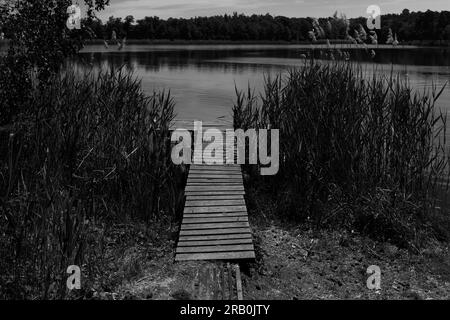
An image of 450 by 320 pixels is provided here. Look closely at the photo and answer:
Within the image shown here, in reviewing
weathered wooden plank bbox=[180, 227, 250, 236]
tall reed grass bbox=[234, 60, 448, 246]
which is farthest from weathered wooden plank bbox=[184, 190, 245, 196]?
weathered wooden plank bbox=[180, 227, 250, 236]

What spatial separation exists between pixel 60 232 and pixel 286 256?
9.08 feet

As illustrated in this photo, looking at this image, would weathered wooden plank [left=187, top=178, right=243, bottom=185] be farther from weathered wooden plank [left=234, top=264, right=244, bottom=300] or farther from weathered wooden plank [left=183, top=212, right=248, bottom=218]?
weathered wooden plank [left=234, top=264, right=244, bottom=300]

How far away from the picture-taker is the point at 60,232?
14.4 ft

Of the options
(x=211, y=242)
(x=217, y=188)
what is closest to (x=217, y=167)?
(x=217, y=188)

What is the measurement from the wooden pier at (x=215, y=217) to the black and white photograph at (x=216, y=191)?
0.07 ft

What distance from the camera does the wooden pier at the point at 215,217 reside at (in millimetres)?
5273

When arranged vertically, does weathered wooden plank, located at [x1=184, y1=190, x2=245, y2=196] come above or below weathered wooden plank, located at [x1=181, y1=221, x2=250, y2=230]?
above

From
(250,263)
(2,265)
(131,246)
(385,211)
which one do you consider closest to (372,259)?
(385,211)

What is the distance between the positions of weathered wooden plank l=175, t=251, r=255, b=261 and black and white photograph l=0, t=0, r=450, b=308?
0.02 m

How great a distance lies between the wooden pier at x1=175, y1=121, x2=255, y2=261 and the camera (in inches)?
208

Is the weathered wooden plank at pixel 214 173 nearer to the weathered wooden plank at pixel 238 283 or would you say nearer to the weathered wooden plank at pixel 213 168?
the weathered wooden plank at pixel 213 168

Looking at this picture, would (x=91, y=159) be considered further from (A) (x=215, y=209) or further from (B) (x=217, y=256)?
(B) (x=217, y=256)
